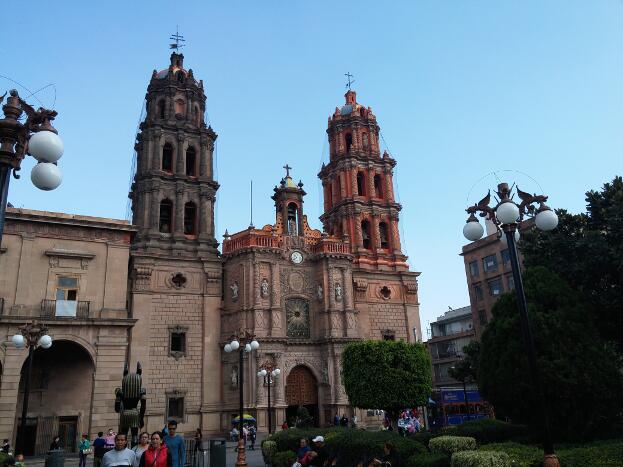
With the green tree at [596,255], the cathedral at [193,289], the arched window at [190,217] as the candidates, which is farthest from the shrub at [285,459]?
the arched window at [190,217]

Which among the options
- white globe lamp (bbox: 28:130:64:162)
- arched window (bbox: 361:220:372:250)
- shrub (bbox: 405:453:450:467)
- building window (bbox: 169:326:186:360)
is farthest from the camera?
arched window (bbox: 361:220:372:250)

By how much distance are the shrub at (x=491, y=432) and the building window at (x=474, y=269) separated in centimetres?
3450

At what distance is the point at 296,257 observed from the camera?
4056cm

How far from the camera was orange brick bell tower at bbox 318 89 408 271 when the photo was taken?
4497cm

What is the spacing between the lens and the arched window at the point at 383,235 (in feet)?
152

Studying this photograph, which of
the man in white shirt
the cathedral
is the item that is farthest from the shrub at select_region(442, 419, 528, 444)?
the cathedral

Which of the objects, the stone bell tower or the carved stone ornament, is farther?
the carved stone ornament

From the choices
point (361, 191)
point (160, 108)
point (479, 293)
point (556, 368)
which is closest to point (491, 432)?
point (556, 368)

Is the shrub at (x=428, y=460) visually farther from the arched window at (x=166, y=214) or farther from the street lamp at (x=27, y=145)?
the arched window at (x=166, y=214)

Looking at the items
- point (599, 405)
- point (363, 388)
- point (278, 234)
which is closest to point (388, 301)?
point (278, 234)

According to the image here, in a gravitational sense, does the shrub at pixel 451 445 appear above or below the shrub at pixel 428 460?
above

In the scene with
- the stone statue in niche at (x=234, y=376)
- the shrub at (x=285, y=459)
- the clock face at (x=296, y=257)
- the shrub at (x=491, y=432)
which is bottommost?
the shrub at (x=285, y=459)

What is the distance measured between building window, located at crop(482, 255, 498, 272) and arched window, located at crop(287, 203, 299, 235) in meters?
18.9

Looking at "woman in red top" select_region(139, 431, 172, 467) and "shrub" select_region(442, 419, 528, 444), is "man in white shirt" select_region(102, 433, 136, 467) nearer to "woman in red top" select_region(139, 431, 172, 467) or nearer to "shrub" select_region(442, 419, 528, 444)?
"woman in red top" select_region(139, 431, 172, 467)
